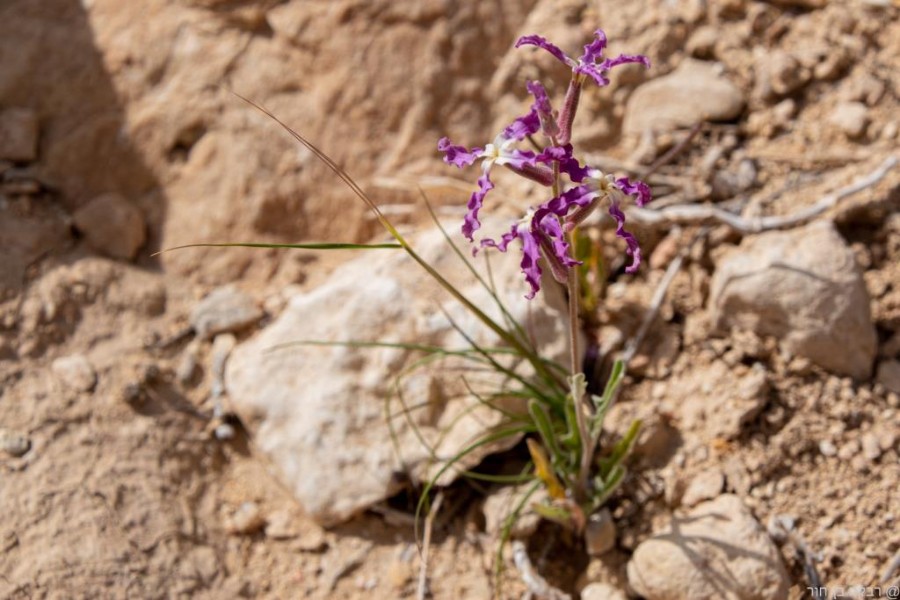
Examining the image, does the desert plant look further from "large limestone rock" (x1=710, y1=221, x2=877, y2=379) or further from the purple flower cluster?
"large limestone rock" (x1=710, y1=221, x2=877, y2=379)

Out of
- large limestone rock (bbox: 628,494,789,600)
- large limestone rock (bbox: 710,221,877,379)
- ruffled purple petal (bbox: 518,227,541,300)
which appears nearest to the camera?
ruffled purple petal (bbox: 518,227,541,300)

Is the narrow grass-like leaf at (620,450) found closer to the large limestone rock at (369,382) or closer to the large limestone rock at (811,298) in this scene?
the large limestone rock at (369,382)

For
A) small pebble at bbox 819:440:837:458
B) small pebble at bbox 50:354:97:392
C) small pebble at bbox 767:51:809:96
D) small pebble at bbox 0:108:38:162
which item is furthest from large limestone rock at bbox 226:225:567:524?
small pebble at bbox 767:51:809:96

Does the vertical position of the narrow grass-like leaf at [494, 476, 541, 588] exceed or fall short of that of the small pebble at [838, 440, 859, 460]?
it falls short

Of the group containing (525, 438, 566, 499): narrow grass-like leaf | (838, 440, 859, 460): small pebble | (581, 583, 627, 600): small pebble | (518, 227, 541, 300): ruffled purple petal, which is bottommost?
(581, 583, 627, 600): small pebble

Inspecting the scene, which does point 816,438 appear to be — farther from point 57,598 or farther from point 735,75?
point 57,598

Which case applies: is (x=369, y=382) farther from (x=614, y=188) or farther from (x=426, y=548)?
(x=614, y=188)

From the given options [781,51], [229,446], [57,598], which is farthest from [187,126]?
[781,51]
